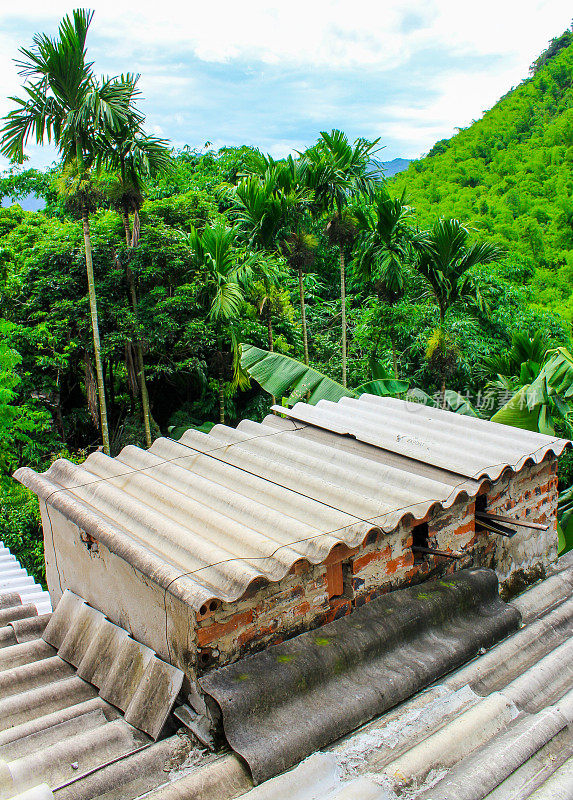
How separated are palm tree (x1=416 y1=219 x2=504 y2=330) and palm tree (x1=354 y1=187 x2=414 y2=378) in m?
0.42

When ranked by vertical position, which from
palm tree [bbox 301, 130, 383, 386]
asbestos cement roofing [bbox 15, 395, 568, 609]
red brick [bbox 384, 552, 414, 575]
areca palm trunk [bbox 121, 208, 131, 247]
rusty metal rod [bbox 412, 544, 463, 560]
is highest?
palm tree [bbox 301, 130, 383, 386]

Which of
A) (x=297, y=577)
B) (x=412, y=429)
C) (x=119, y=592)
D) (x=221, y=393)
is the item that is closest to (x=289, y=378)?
(x=412, y=429)

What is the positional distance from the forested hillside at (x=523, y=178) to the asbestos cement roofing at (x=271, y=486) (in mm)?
13072

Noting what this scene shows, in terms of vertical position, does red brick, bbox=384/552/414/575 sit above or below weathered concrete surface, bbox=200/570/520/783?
above

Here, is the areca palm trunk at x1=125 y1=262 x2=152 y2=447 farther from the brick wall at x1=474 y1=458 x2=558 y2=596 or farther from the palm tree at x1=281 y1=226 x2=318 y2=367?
the brick wall at x1=474 y1=458 x2=558 y2=596

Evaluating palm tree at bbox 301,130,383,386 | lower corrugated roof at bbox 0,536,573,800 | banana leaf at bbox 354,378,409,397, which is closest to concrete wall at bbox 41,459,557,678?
lower corrugated roof at bbox 0,536,573,800

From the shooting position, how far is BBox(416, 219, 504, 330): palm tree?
1051 cm

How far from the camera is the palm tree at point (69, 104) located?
9.50 metres

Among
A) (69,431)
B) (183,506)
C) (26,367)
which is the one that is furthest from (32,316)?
(183,506)

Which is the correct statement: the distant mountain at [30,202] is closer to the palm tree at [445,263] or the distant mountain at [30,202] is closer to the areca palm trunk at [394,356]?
the areca palm trunk at [394,356]

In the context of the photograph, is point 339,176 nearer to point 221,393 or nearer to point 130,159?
point 130,159

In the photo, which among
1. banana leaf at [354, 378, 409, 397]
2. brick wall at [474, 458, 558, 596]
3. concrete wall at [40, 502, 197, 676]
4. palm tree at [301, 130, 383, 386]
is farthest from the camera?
palm tree at [301, 130, 383, 386]

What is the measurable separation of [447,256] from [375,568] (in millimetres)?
7796

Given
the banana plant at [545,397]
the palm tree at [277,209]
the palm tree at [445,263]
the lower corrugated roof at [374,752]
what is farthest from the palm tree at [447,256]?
the lower corrugated roof at [374,752]
